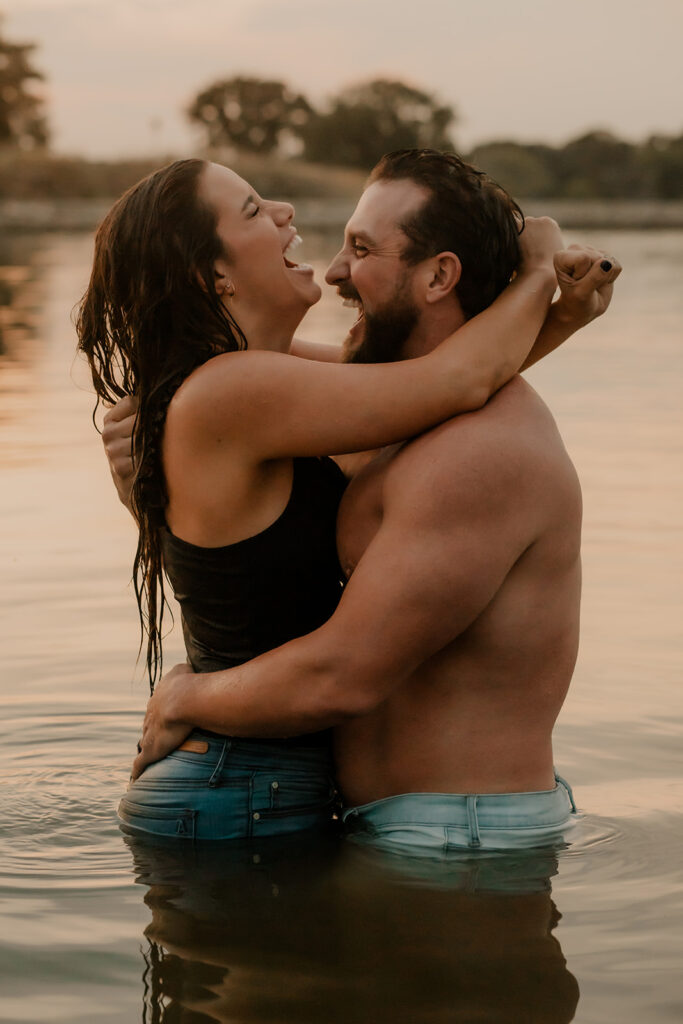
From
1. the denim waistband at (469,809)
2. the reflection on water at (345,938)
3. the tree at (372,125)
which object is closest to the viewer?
the reflection on water at (345,938)

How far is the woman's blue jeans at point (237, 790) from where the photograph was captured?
145 inches

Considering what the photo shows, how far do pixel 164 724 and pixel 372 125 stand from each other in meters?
95.5

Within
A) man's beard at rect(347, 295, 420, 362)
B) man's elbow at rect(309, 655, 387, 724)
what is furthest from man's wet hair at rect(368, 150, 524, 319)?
man's elbow at rect(309, 655, 387, 724)

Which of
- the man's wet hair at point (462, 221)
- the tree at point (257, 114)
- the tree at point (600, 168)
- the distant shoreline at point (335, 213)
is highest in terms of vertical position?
the man's wet hair at point (462, 221)

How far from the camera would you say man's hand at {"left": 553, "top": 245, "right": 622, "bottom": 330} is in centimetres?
368

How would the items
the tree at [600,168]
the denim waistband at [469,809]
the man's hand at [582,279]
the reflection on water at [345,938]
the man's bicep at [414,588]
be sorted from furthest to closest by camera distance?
→ the tree at [600,168] < the man's hand at [582,279] < the denim waistband at [469,809] < the man's bicep at [414,588] < the reflection on water at [345,938]

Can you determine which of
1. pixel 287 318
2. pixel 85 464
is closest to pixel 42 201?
pixel 85 464

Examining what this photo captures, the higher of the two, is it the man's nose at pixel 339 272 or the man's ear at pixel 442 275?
the man's ear at pixel 442 275

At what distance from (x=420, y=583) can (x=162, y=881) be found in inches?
41.1

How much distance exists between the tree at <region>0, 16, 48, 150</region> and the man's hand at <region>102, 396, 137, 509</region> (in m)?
82.8

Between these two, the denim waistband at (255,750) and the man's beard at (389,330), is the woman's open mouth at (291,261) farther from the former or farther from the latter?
the denim waistband at (255,750)

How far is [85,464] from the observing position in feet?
A: 32.5

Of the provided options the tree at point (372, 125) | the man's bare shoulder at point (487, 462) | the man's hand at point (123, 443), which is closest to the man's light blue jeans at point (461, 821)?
the man's bare shoulder at point (487, 462)

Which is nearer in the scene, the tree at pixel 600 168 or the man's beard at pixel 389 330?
the man's beard at pixel 389 330
